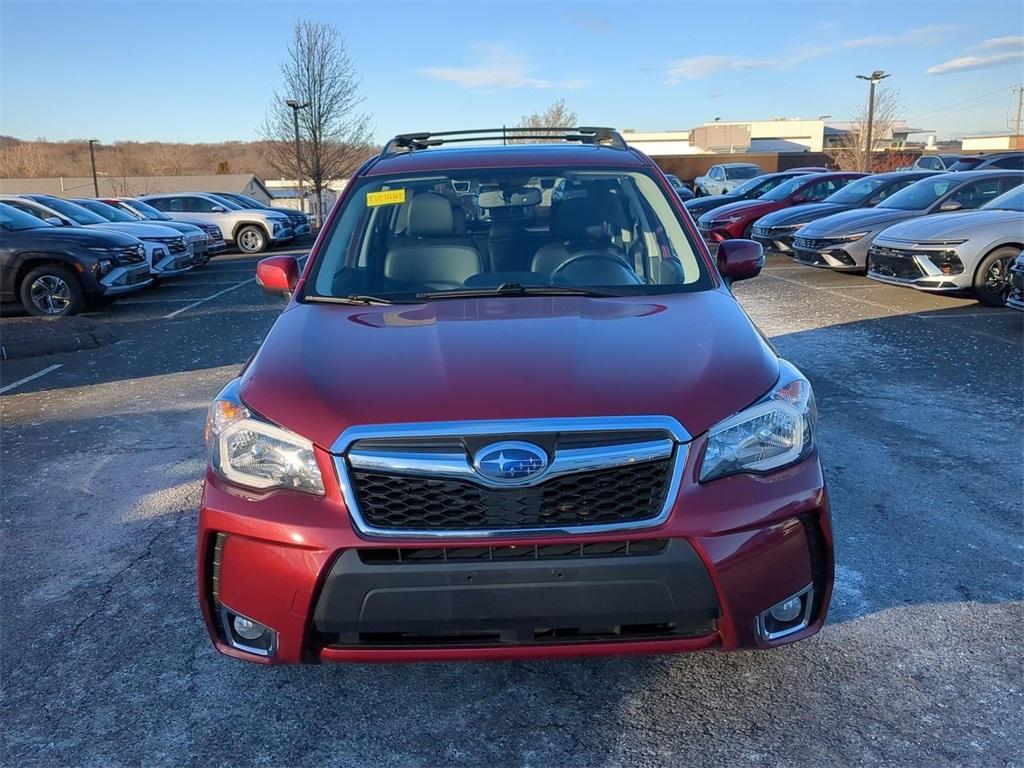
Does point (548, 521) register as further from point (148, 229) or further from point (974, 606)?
point (148, 229)

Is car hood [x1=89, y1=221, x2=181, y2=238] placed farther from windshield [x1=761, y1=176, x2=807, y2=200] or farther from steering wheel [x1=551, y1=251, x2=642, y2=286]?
windshield [x1=761, y1=176, x2=807, y2=200]

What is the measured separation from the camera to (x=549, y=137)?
16.8ft

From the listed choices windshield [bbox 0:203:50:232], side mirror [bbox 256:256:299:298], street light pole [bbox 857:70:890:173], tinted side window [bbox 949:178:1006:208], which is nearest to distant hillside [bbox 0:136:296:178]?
street light pole [bbox 857:70:890:173]

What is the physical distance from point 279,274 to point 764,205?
46.7ft

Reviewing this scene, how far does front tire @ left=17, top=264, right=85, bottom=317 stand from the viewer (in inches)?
418

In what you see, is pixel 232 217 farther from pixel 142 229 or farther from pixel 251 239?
pixel 142 229

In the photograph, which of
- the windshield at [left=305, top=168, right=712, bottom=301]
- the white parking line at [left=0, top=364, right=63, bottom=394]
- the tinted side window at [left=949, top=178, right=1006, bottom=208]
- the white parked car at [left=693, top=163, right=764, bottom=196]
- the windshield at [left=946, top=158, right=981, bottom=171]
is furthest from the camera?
the white parked car at [left=693, top=163, right=764, bottom=196]

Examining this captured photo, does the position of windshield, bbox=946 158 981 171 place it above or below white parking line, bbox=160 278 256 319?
above

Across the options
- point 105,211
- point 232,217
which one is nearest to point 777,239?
point 105,211

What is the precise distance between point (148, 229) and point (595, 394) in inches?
513

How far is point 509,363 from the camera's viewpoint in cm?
257

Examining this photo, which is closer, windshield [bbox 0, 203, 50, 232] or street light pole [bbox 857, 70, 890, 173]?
windshield [bbox 0, 203, 50, 232]

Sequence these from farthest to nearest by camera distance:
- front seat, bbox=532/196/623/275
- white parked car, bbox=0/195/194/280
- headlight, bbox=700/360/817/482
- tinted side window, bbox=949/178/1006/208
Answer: white parked car, bbox=0/195/194/280
tinted side window, bbox=949/178/1006/208
front seat, bbox=532/196/623/275
headlight, bbox=700/360/817/482

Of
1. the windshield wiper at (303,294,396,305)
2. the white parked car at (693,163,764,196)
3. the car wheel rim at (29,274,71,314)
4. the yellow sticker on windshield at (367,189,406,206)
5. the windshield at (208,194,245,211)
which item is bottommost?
the car wheel rim at (29,274,71,314)
